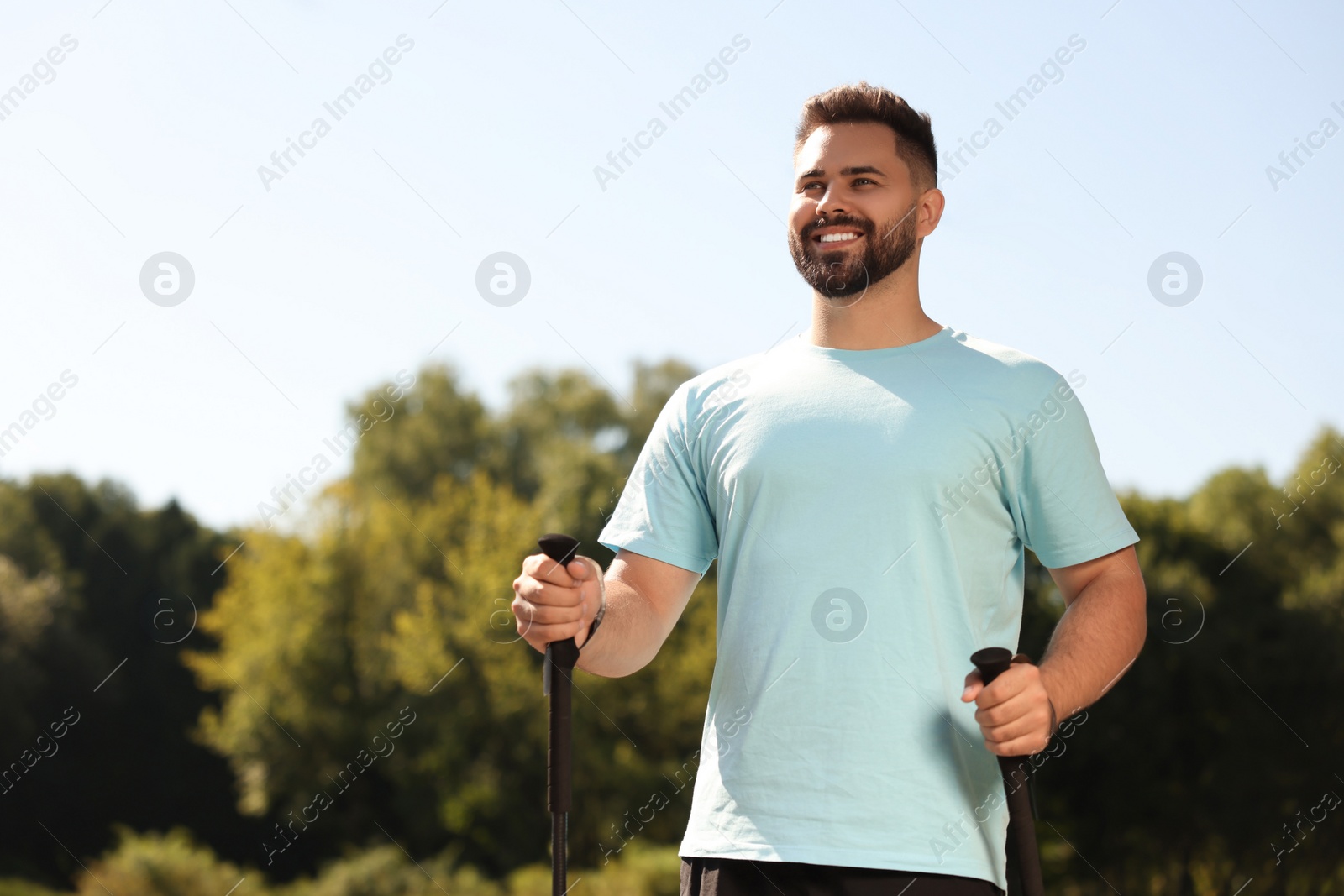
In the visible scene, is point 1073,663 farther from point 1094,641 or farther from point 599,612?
point 599,612

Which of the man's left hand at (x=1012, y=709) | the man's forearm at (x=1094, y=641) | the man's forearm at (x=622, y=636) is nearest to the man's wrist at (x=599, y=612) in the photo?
the man's forearm at (x=622, y=636)

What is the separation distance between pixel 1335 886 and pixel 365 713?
25038 millimetres

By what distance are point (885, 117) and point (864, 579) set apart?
1.13 metres

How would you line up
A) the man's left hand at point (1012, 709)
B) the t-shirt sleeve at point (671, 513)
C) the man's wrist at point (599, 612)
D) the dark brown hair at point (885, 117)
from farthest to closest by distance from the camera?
the dark brown hair at point (885, 117) < the t-shirt sleeve at point (671, 513) < the man's wrist at point (599, 612) < the man's left hand at point (1012, 709)

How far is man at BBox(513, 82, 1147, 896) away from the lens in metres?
2.13

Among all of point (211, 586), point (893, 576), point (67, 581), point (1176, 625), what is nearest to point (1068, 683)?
point (893, 576)

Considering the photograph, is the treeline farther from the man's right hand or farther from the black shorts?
the man's right hand

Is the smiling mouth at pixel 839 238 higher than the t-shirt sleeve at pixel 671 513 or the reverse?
higher

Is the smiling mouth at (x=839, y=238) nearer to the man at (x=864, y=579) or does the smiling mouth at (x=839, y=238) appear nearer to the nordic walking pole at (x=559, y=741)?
→ the man at (x=864, y=579)

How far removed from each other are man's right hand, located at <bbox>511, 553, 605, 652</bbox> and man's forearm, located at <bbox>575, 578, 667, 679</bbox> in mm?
119

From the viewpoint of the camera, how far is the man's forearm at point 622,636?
230 centimetres

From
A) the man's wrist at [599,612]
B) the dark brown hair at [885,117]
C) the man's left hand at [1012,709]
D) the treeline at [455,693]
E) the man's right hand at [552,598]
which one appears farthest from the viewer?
the treeline at [455,693]

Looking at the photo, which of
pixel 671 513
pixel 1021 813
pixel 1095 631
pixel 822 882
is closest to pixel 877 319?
pixel 671 513

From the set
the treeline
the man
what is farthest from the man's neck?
the treeline
